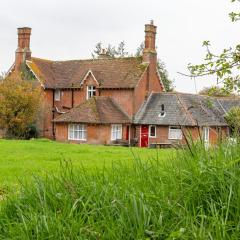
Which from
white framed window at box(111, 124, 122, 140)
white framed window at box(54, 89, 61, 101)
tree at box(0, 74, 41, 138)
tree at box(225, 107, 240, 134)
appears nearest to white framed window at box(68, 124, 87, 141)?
white framed window at box(111, 124, 122, 140)

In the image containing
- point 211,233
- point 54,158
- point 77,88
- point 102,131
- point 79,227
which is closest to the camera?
point 211,233

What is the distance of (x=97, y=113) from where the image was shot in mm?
53312

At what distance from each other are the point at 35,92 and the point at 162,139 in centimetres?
1308

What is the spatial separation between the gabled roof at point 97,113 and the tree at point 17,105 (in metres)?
2.90

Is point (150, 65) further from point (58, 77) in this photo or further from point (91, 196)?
point (91, 196)

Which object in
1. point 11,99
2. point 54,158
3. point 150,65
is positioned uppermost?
point 150,65

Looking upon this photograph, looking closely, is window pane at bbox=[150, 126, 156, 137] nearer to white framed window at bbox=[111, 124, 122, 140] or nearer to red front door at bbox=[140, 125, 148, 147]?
red front door at bbox=[140, 125, 148, 147]

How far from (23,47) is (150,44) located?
1376cm

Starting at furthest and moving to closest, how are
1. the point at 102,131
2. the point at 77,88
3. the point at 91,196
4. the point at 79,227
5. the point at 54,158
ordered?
the point at 77,88
the point at 102,131
the point at 54,158
the point at 91,196
the point at 79,227

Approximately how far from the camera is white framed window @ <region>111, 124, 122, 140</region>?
5378 cm

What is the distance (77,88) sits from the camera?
5825cm

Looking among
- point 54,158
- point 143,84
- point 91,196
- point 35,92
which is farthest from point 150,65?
point 91,196

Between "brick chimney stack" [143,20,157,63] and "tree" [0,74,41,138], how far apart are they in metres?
11.2

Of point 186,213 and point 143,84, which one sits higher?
point 143,84
